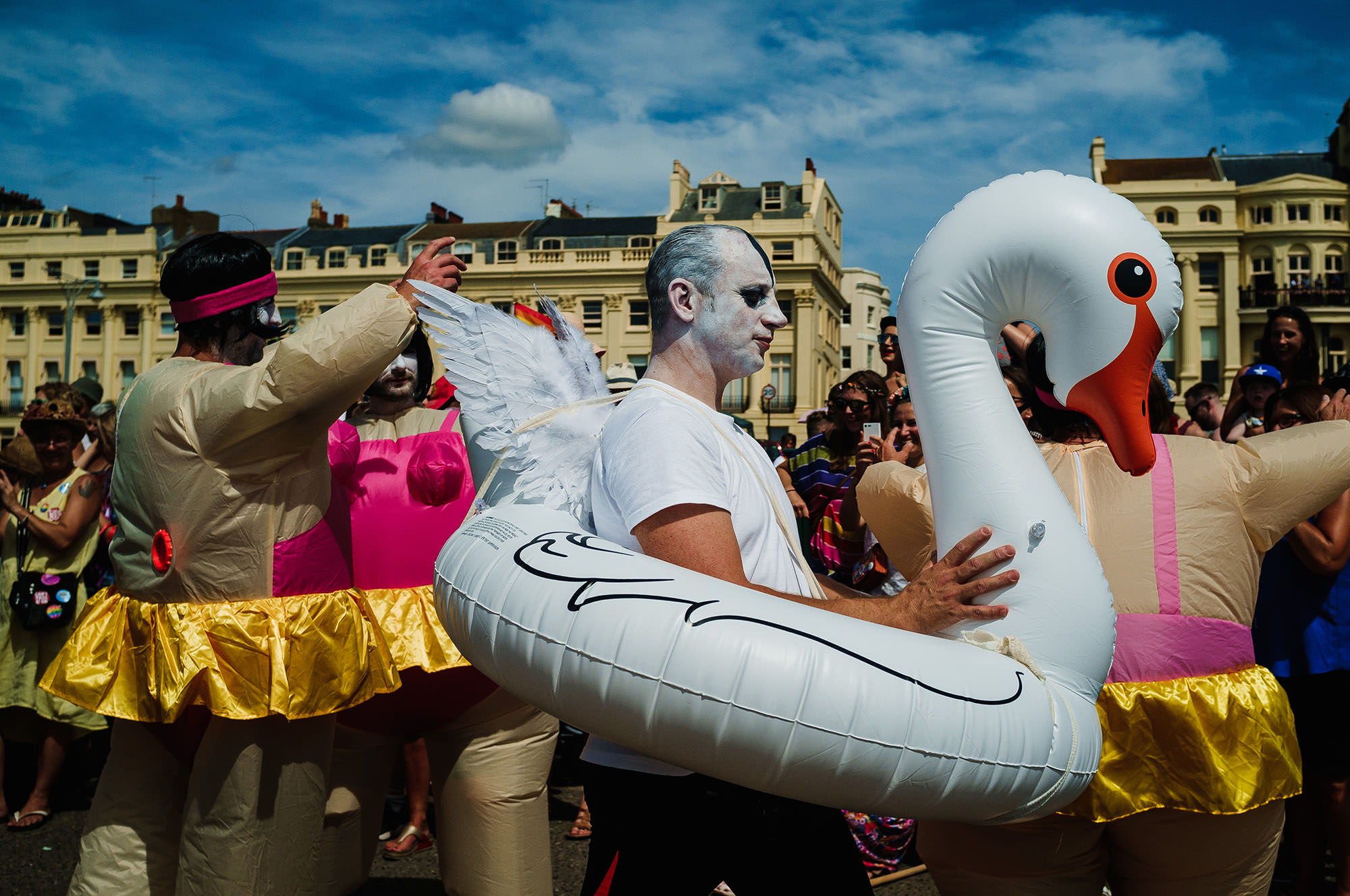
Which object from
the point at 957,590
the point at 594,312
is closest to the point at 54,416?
the point at 957,590

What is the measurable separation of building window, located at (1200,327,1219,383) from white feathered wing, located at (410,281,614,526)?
152ft

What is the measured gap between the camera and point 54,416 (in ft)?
16.8

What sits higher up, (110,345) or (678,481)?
(110,345)

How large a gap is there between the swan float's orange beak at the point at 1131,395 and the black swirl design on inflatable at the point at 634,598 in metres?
0.53

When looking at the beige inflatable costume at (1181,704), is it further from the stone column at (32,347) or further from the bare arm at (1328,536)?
the stone column at (32,347)

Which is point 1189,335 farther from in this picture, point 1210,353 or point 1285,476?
point 1285,476

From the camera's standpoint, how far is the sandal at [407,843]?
4438mm

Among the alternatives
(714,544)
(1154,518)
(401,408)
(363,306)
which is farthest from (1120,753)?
(401,408)

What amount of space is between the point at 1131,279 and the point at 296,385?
1.83m

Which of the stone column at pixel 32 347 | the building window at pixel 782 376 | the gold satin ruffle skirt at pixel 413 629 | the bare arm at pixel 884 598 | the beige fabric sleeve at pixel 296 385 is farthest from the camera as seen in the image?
the stone column at pixel 32 347

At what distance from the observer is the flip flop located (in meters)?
4.73

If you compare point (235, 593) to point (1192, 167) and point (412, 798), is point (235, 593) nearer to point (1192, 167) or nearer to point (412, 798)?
→ point (412, 798)

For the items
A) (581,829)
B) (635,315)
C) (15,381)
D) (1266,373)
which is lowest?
(581,829)

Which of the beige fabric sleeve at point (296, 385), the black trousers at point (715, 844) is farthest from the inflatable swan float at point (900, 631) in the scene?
the black trousers at point (715, 844)
